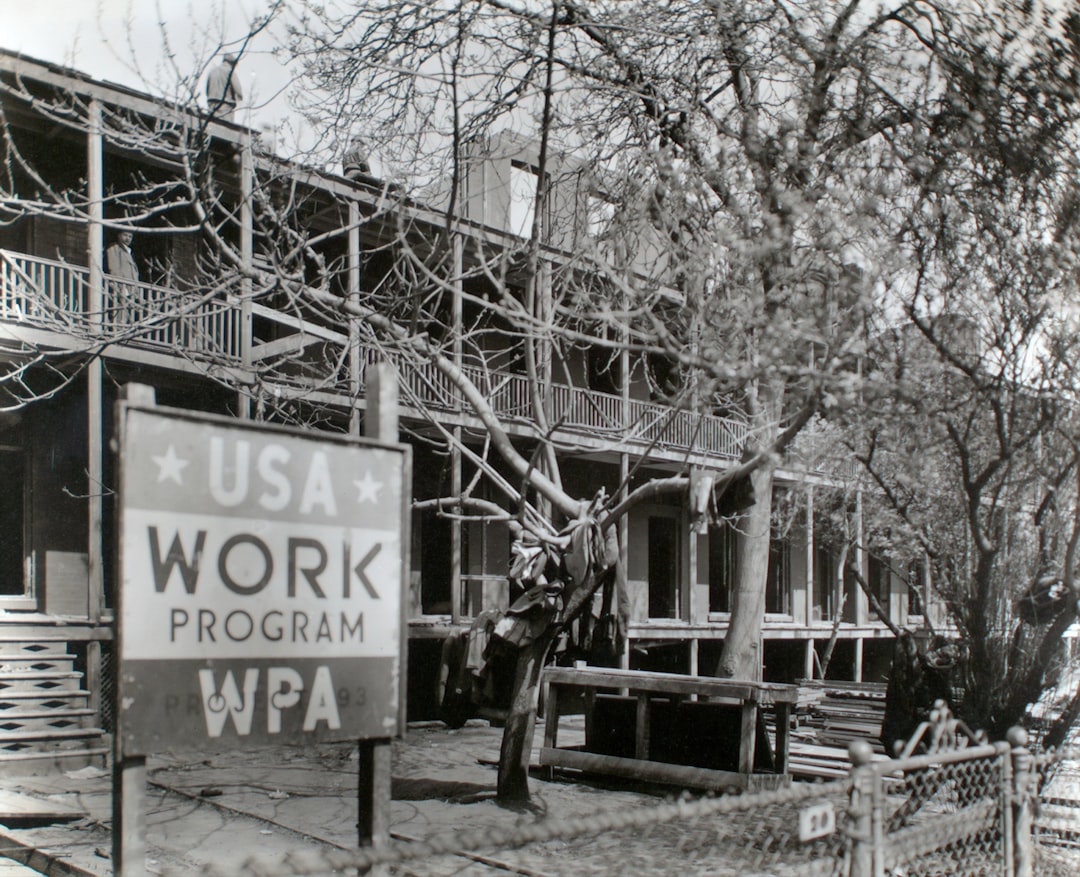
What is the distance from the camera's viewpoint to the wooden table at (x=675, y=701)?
31.1 ft

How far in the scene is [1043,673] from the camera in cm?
658

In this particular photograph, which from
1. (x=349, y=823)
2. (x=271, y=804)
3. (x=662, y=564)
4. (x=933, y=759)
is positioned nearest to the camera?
(x=933, y=759)

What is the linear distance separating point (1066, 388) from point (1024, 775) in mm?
2075

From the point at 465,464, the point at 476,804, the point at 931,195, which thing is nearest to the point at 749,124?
the point at 931,195

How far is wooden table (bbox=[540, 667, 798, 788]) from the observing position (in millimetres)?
9477

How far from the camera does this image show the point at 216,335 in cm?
1436

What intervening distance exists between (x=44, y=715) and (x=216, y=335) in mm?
5310

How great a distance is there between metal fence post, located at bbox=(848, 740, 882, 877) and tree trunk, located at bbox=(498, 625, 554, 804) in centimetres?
492

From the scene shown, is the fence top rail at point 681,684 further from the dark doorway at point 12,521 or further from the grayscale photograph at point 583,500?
the dark doorway at point 12,521

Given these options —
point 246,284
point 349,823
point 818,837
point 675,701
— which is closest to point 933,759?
point 818,837

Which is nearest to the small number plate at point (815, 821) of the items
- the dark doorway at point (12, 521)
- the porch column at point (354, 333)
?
the porch column at point (354, 333)

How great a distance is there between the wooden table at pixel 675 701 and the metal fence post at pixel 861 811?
531 cm

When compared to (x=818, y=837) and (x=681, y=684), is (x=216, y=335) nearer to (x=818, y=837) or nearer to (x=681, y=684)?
(x=681, y=684)

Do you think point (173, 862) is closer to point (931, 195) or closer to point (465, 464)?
point (931, 195)
